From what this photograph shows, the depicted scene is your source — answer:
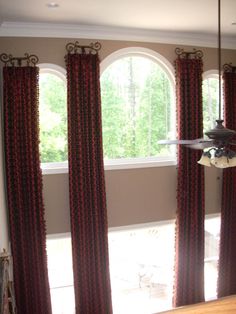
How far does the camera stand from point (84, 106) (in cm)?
460

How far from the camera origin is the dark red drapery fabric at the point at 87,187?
4559 mm

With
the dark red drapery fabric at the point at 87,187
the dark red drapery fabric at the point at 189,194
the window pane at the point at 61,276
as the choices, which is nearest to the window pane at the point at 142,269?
the dark red drapery fabric at the point at 189,194

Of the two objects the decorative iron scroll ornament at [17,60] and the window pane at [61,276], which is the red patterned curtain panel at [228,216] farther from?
the decorative iron scroll ornament at [17,60]

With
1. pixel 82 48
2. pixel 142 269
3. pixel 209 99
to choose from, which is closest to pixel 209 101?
pixel 209 99

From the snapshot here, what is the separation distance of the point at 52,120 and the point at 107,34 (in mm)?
1364

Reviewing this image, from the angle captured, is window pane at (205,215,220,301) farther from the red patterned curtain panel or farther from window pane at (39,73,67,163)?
window pane at (39,73,67,163)

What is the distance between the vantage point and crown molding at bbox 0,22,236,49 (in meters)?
4.25

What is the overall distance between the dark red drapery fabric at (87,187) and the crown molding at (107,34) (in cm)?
31

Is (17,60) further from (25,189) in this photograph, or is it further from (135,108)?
(135,108)

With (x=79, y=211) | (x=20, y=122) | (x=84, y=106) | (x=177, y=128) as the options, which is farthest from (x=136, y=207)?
(x=20, y=122)

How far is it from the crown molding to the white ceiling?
1cm

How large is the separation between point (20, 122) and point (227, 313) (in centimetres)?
311

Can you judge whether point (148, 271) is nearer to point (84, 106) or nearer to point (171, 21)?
point (84, 106)

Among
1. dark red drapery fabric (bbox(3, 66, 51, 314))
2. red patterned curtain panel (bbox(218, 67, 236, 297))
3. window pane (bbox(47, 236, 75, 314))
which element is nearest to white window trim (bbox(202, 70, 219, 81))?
red patterned curtain panel (bbox(218, 67, 236, 297))
